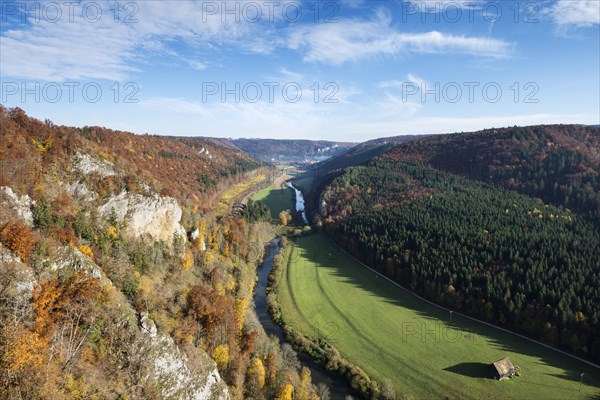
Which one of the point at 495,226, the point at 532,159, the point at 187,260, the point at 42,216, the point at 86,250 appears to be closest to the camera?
the point at 42,216

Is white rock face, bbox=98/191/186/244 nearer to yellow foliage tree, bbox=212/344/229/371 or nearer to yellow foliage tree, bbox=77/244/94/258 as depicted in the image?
yellow foliage tree, bbox=77/244/94/258

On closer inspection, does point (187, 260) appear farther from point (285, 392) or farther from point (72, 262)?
point (285, 392)

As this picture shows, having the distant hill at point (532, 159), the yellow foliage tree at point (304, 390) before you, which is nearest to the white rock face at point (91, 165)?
the yellow foliage tree at point (304, 390)

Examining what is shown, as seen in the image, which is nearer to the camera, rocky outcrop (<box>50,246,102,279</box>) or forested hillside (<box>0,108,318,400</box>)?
forested hillside (<box>0,108,318,400</box>)

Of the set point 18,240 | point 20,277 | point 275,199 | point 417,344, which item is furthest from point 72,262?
point 275,199

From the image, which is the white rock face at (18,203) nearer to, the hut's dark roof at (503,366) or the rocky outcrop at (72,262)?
the rocky outcrop at (72,262)

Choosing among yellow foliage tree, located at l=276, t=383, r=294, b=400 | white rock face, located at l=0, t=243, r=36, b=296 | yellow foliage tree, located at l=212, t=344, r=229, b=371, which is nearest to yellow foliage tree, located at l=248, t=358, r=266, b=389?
yellow foliage tree, located at l=276, t=383, r=294, b=400

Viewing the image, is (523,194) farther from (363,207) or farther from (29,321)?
(29,321)

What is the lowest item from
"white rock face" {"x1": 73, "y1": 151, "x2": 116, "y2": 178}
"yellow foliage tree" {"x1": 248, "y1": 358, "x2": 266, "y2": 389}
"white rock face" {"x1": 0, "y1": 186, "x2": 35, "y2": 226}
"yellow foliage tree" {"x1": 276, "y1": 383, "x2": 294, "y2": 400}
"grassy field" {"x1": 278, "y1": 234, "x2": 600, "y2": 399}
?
"grassy field" {"x1": 278, "y1": 234, "x2": 600, "y2": 399}
